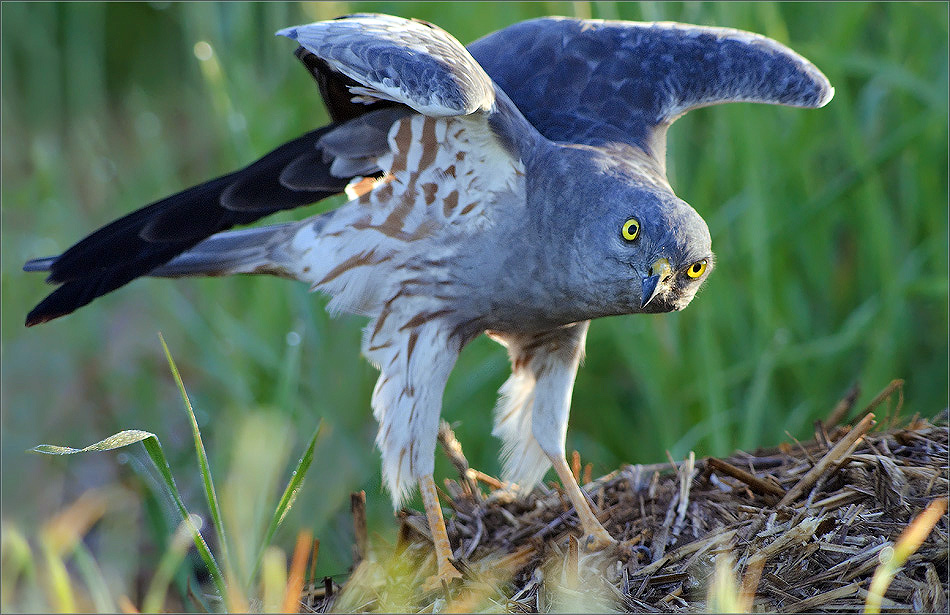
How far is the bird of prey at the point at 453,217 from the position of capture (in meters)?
2.84

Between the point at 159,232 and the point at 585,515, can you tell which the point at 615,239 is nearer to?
the point at 585,515

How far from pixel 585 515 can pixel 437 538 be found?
0.47 metres

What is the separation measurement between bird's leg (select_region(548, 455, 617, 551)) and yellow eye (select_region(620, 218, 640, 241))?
2.72 feet

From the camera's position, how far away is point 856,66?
4.04 m

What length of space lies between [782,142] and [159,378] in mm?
3644

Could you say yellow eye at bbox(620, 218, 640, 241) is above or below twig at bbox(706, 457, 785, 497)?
above

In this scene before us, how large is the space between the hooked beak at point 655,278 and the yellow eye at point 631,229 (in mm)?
109

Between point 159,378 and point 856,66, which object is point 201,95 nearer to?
point 159,378

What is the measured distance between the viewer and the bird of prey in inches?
112

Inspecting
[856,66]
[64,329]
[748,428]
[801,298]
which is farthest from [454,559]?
[64,329]

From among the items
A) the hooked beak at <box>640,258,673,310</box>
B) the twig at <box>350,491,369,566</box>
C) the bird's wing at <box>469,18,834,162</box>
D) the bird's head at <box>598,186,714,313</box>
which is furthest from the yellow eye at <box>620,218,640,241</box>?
the twig at <box>350,491,369,566</box>

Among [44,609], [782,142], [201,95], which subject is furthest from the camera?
[201,95]

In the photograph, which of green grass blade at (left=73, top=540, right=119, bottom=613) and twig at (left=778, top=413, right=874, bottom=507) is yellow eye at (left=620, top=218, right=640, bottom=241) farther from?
green grass blade at (left=73, top=540, right=119, bottom=613)

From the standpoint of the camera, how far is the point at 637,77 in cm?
352
